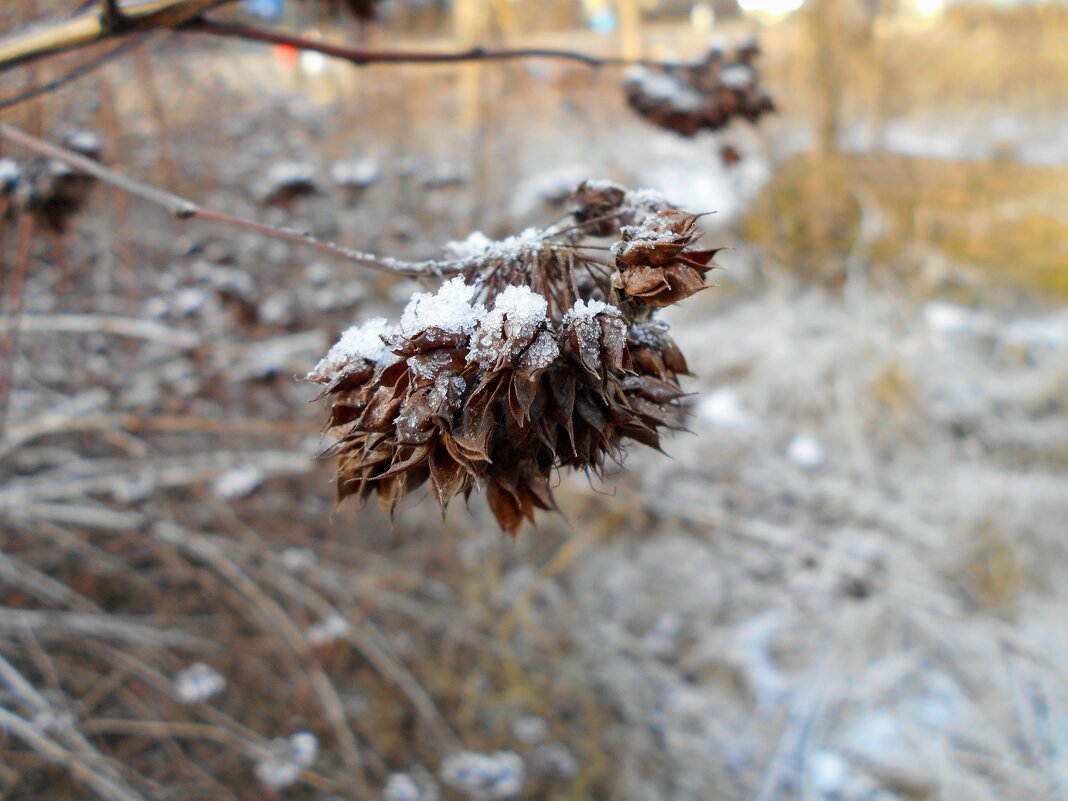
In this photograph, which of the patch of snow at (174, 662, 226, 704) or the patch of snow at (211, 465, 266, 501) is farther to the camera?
the patch of snow at (211, 465, 266, 501)

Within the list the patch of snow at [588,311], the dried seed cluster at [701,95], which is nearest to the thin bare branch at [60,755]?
the patch of snow at [588,311]

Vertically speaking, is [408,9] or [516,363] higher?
[408,9]

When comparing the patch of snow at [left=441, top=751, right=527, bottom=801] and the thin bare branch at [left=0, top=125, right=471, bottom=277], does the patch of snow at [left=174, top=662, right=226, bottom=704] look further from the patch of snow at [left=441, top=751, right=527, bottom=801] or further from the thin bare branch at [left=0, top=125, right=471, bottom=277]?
the thin bare branch at [left=0, top=125, right=471, bottom=277]

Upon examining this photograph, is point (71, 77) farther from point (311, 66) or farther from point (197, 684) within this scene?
point (311, 66)

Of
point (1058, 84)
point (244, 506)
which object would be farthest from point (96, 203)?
point (1058, 84)

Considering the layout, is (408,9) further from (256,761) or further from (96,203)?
(256,761)

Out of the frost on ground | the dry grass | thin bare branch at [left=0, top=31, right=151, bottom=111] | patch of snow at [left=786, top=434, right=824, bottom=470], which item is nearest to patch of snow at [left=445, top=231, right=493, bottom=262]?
thin bare branch at [left=0, top=31, right=151, bottom=111]

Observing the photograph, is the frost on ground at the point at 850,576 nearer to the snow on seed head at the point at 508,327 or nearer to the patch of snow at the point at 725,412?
the patch of snow at the point at 725,412
